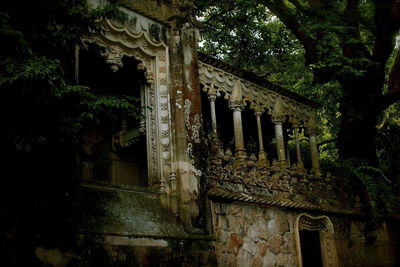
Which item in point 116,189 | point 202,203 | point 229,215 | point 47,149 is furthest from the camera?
point 229,215

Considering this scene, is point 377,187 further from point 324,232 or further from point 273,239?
point 273,239

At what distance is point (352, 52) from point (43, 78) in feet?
30.7

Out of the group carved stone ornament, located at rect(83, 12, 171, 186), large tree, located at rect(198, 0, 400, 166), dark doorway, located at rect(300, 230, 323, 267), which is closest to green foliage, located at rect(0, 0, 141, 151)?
carved stone ornament, located at rect(83, 12, 171, 186)

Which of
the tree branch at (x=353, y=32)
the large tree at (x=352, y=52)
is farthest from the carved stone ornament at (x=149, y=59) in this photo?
the tree branch at (x=353, y=32)

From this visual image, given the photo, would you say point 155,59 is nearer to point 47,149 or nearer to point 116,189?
point 116,189

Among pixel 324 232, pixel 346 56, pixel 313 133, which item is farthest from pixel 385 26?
pixel 324 232

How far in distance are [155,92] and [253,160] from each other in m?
2.81

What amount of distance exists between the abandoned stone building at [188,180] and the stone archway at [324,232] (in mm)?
27

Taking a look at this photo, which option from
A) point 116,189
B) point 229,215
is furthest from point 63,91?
point 229,215

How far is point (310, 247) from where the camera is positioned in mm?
11961

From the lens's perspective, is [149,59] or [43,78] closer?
[43,78]

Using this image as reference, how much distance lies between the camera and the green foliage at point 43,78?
5320mm

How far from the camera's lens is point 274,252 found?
1013 cm

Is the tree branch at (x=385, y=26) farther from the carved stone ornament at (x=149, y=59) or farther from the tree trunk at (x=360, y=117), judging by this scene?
the carved stone ornament at (x=149, y=59)
